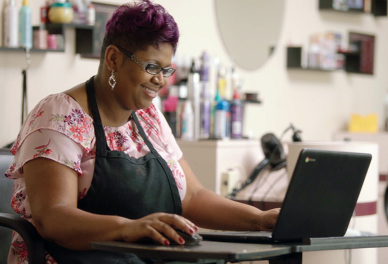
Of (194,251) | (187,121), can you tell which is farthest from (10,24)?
(194,251)

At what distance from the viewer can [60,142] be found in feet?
5.19

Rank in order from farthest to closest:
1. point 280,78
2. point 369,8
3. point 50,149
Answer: point 369,8 → point 280,78 → point 50,149

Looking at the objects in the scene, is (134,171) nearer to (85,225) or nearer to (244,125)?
(85,225)

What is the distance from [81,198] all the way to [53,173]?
0.47 ft

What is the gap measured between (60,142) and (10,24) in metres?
1.30

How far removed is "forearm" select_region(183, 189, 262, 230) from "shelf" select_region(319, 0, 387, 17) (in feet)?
10.1

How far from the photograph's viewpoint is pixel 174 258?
1161 millimetres

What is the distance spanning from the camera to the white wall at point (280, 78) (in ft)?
9.29

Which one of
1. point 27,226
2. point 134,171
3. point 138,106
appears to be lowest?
point 27,226

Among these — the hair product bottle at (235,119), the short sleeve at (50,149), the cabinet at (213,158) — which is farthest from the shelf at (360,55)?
the short sleeve at (50,149)

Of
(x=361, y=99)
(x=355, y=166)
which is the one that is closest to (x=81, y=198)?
(x=355, y=166)

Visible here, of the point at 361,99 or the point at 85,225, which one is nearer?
the point at 85,225

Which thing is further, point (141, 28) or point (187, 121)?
point (187, 121)

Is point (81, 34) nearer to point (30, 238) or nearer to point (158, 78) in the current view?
point (158, 78)
